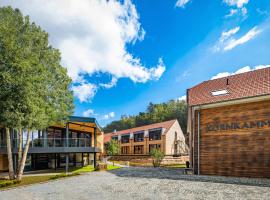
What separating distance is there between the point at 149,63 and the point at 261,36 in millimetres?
14853

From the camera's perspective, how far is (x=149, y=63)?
31453 millimetres

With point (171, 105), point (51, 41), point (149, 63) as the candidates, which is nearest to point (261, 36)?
point (149, 63)

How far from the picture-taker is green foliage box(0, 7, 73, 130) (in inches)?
587

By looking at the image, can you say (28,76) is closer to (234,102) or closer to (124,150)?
(234,102)

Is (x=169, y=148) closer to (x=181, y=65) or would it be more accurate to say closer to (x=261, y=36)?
(x=181, y=65)

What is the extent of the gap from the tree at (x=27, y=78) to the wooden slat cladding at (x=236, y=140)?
11470 mm

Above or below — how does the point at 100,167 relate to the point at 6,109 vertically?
below

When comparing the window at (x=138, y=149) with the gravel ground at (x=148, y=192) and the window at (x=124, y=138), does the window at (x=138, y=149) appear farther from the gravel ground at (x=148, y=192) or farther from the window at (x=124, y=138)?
the gravel ground at (x=148, y=192)

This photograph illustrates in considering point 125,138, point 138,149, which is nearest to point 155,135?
point 138,149

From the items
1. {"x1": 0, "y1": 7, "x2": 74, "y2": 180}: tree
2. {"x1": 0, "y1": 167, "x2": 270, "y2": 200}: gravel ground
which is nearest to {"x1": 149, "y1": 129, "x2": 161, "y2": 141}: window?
{"x1": 0, "y1": 7, "x2": 74, "y2": 180}: tree

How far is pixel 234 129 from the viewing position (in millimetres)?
16391

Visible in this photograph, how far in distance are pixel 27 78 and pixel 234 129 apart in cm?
1435

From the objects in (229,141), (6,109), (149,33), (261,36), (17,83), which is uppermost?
(149,33)

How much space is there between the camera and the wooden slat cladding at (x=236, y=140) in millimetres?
15133
